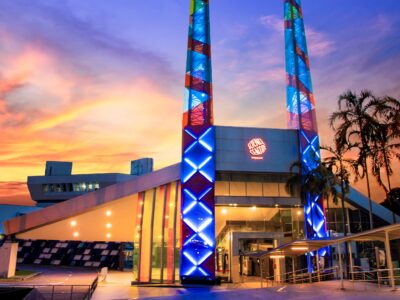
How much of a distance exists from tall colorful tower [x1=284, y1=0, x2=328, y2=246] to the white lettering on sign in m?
3.83

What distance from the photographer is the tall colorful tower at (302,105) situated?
116 ft

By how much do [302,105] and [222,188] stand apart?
42.7 ft

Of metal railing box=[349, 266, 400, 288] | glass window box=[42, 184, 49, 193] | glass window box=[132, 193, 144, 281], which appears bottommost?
metal railing box=[349, 266, 400, 288]

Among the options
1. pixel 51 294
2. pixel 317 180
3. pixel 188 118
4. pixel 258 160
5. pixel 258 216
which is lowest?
pixel 51 294

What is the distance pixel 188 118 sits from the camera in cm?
3400

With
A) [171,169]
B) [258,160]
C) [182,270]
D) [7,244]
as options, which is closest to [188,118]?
[171,169]

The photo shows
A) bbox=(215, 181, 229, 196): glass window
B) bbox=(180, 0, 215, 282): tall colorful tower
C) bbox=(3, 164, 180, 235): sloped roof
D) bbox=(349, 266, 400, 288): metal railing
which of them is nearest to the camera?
bbox=(349, 266, 400, 288): metal railing

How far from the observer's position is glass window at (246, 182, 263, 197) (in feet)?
114

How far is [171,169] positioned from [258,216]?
9686 mm

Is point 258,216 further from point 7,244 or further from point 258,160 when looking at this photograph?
point 7,244

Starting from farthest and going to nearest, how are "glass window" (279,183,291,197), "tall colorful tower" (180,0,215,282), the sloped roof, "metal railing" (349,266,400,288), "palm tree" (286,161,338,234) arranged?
"glass window" (279,183,291,197) → the sloped roof → "tall colorful tower" (180,0,215,282) → "palm tree" (286,161,338,234) → "metal railing" (349,266,400,288)

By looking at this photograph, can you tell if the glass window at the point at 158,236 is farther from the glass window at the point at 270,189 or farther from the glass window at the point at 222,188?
the glass window at the point at 270,189

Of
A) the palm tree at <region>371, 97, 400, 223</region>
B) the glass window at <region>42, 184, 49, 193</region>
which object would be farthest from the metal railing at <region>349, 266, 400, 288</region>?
the glass window at <region>42, 184, 49, 193</region>

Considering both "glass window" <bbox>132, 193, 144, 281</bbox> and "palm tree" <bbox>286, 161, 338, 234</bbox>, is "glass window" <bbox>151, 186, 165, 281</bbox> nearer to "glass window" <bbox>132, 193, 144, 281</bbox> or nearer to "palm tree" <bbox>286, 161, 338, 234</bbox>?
"glass window" <bbox>132, 193, 144, 281</bbox>
